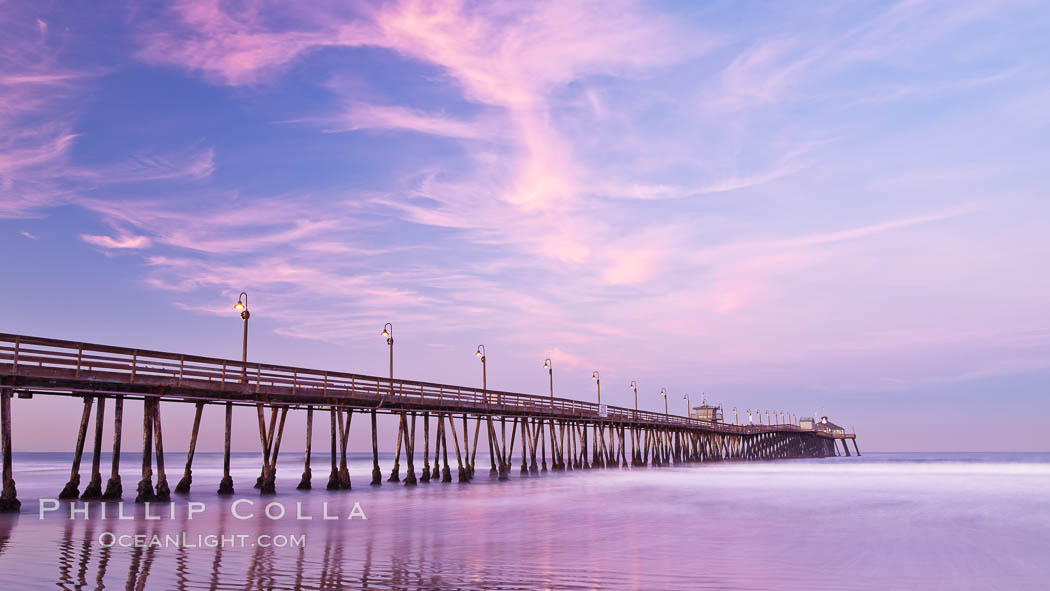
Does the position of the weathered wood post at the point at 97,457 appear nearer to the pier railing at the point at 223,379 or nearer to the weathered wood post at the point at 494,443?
the pier railing at the point at 223,379

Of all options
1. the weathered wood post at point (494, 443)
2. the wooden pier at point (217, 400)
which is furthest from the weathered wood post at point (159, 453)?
the weathered wood post at point (494, 443)

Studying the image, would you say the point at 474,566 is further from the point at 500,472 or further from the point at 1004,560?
the point at 500,472

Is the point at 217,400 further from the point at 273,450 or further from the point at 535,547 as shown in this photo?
the point at 535,547

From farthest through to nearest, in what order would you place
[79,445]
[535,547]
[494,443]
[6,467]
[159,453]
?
[494,443]
[159,453]
[79,445]
[6,467]
[535,547]

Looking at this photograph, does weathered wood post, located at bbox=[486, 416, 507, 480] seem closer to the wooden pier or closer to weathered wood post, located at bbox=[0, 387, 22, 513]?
the wooden pier

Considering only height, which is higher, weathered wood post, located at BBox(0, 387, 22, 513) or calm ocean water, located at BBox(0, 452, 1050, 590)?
weathered wood post, located at BBox(0, 387, 22, 513)

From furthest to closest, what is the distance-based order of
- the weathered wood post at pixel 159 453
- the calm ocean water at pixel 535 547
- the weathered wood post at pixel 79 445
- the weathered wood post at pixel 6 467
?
the weathered wood post at pixel 159 453 → the weathered wood post at pixel 79 445 → the weathered wood post at pixel 6 467 → the calm ocean water at pixel 535 547

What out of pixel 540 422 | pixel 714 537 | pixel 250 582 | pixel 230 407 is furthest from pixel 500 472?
pixel 250 582

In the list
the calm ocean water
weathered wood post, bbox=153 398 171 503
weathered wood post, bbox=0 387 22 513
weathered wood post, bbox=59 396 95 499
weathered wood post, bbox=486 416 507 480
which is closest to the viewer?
the calm ocean water

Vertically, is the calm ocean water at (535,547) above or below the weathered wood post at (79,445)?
below

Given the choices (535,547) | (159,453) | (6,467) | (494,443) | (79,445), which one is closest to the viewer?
(535,547)

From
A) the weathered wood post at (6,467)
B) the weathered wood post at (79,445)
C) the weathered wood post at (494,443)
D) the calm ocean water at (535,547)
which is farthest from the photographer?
the weathered wood post at (494,443)

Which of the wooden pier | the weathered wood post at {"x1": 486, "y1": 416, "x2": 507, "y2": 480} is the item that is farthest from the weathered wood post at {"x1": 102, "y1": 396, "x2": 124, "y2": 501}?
the weathered wood post at {"x1": 486, "y1": 416, "x2": 507, "y2": 480}

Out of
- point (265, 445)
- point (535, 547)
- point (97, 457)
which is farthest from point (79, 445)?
point (535, 547)
